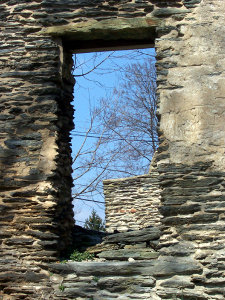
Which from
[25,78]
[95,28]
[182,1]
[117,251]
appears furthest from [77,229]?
[182,1]

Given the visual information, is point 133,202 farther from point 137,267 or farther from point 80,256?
point 137,267

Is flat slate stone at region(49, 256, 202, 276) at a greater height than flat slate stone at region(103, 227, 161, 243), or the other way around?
flat slate stone at region(103, 227, 161, 243)

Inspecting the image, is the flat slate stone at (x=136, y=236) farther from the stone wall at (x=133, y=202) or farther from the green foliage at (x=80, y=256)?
the stone wall at (x=133, y=202)

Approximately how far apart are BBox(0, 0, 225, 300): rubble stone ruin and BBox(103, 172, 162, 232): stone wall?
4.59 meters

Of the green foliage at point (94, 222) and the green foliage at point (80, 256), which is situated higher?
the green foliage at point (94, 222)

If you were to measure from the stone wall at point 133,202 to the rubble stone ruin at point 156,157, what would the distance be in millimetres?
4585

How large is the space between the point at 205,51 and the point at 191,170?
1.61 m

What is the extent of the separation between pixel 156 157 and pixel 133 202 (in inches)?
A: 206

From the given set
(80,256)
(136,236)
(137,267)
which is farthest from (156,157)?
(80,256)

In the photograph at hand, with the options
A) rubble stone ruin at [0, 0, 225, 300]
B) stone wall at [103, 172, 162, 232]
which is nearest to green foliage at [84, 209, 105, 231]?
stone wall at [103, 172, 162, 232]

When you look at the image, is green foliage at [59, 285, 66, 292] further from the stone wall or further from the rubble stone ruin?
the stone wall

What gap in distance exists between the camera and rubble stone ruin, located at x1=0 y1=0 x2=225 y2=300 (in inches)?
169

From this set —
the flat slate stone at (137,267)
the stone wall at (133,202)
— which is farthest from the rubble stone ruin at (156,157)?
the stone wall at (133,202)

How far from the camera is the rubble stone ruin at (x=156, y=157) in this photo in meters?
4.30
